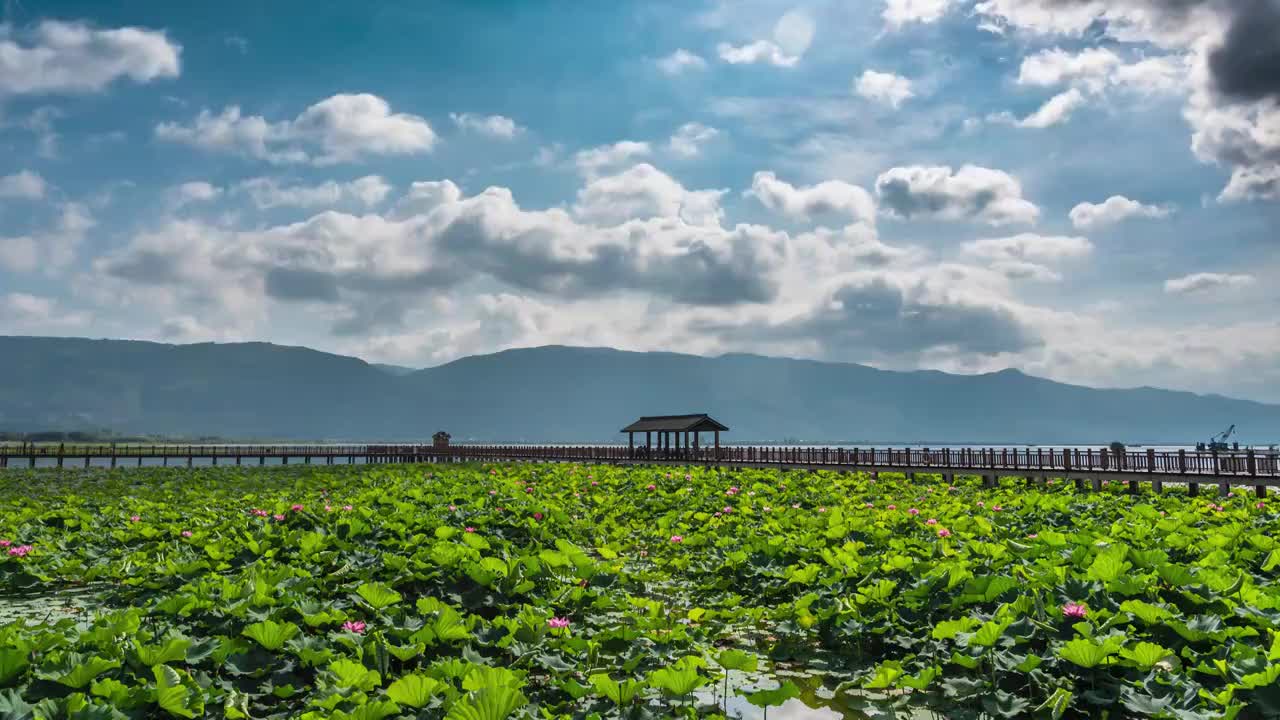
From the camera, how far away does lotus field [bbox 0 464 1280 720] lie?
169 inches

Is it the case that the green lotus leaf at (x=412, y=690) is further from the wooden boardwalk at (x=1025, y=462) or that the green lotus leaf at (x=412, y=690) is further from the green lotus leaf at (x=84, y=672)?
the wooden boardwalk at (x=1025, y=462)

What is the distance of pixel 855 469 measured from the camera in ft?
111

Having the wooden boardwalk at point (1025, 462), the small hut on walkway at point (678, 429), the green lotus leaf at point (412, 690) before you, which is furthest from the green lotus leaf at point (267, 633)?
the small hut on walkway at point (678, 429)

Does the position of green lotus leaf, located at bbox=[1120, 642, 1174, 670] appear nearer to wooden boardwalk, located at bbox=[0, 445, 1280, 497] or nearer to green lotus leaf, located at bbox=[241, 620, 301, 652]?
green lotus leaf, located at bbox=[241, 620, 301, 652]

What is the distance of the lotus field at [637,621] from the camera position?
4297 mm

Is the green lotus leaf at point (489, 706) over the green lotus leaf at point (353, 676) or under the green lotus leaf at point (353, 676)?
over

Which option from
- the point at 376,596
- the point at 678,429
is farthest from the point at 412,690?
the point at 678,429

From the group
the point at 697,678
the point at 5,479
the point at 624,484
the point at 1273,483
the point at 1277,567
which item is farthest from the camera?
the point at 5,479

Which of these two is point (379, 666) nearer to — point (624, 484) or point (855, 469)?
point (624, 484)

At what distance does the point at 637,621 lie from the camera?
20.0 feet

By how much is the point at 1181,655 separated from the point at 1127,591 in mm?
733

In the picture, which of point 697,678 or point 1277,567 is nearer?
point 697,678

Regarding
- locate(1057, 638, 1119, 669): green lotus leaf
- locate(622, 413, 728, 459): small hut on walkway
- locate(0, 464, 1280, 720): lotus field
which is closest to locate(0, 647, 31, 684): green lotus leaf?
locate(0, 464, 1280, 720): lotus field

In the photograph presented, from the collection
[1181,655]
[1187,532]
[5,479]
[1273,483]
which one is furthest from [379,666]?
[5,479]
